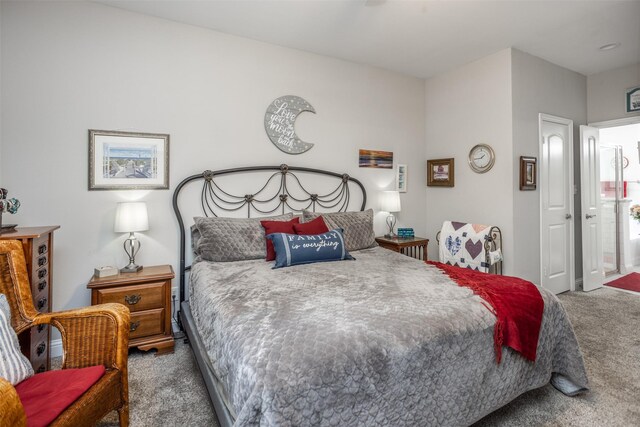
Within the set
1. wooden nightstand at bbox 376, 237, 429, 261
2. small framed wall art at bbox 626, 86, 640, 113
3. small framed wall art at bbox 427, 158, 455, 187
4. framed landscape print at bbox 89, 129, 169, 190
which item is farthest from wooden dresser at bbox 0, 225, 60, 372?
small framed wall art at bbox 626, 86, 640, 113

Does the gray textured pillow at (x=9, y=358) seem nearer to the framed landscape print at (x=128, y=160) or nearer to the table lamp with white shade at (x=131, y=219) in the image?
the table lamp with white shade at (x=131, y=219)

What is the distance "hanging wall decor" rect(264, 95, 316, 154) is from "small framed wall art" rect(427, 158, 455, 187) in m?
1.83

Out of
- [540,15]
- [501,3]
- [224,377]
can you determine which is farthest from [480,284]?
[540,15]

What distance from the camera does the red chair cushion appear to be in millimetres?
1135

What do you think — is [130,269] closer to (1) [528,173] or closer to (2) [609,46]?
(1) [528,173]

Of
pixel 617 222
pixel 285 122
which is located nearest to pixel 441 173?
pixel 285 122

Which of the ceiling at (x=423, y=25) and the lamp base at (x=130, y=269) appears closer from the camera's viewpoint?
the lamp base at (x=130, y=269)

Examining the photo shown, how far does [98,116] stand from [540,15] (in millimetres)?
3844

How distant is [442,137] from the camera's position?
4.15 m

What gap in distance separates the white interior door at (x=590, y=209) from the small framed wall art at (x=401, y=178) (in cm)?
223

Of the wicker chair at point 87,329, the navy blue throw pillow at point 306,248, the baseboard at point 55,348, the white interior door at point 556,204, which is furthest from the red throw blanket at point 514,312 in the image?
the baseboard at point 55,348

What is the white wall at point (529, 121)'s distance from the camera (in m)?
3.40

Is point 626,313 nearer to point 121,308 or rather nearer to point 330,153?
point 330,153

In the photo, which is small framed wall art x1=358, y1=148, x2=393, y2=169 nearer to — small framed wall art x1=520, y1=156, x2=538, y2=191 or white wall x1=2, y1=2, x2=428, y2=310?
white wall x1=2, y1=2, x2=428, y2=310
